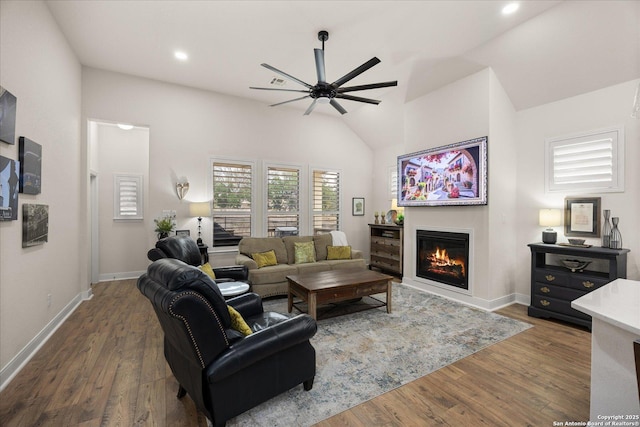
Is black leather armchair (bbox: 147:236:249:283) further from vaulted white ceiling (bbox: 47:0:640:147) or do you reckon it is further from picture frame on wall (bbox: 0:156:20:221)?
vaulted white ceiling (bbox: 47:0:640:147)

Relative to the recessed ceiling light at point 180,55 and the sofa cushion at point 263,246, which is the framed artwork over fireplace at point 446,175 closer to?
the sofa cushion at point 263,246

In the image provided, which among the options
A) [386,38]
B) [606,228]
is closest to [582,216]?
[606,228]

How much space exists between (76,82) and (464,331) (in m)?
6.30

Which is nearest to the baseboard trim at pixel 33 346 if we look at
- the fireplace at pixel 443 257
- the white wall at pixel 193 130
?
the white wall at pixel 193 130

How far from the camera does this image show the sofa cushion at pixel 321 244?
17.9ft

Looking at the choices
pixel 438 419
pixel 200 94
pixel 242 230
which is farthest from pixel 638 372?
pixel 200 94

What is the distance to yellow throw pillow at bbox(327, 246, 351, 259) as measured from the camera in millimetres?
5375

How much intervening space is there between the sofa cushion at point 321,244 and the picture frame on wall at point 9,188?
3.98 metres

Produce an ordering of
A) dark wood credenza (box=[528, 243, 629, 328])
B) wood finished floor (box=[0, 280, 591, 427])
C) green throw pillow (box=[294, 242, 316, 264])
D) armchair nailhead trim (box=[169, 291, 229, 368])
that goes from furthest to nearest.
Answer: green throw pillow (box=[294, 242, 316, 264]), dark wood credenza (box=[528, 243, 629, 328]), wood finished floor (box=[0, 280, 591, 427]), armchair nailhead trim (box=[169, 291, 229, 368])

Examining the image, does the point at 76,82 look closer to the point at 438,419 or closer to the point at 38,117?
the point at 38,117

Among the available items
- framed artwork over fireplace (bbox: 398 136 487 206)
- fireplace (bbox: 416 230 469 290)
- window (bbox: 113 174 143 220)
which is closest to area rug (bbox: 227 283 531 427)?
fireplace (bbox: 416 230 469 290)

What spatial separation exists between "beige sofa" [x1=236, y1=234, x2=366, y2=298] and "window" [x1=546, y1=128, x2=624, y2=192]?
127 inches

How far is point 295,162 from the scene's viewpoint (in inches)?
252

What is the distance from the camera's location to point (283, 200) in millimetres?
6246
